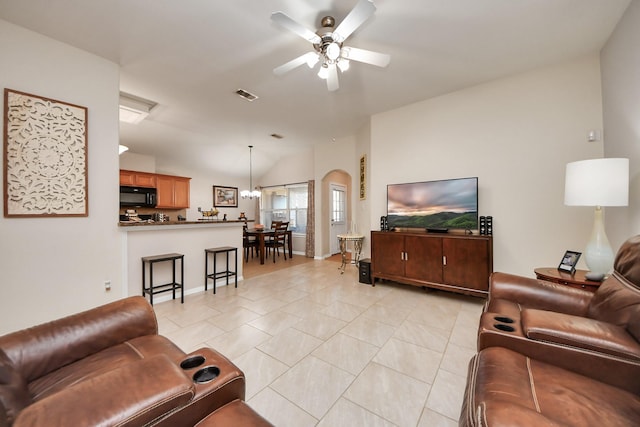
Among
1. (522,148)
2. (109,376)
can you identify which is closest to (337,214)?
(522,148)

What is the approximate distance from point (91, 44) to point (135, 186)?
3686 millimetres

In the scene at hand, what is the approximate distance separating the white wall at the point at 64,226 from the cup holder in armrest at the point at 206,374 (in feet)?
8.55

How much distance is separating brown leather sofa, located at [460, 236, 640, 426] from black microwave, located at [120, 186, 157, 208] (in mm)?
6561

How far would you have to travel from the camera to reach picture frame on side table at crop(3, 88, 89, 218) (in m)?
2.18

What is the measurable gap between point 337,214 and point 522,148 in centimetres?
456

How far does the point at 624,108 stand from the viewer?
2.15 meters

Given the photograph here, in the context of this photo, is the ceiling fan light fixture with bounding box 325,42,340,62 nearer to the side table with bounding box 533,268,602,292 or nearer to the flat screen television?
the flat screen television

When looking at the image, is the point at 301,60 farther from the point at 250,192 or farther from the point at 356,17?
the point at 250,192

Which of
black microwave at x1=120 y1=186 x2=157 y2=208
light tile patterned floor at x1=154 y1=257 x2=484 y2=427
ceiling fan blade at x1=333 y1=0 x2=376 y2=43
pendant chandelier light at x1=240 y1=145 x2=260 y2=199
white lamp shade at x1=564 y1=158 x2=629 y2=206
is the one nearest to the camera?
light tile patterned floor at x1=154 y1=257 x2=484 y2=427

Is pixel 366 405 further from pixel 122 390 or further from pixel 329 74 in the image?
pixel 329 74

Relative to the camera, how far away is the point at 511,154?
10.1ft

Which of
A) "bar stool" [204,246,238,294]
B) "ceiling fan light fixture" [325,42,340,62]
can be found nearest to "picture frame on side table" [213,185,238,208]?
"bar stool" [204,246,238,294]

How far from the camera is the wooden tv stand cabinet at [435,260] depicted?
9.75 ft

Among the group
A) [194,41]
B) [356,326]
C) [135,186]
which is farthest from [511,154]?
[135,186]
